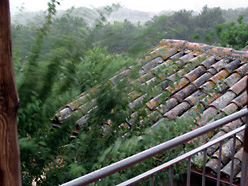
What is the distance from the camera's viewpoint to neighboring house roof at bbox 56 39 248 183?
10.5 feet

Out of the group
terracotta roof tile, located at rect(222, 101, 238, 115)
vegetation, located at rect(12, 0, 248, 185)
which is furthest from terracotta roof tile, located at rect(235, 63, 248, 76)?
vegetation, located at rect(12, 0, 248, 185)

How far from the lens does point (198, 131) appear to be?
1590 mm

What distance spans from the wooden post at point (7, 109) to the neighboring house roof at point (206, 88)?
1.84 meters

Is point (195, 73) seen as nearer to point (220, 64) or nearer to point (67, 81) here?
point (220, 64)

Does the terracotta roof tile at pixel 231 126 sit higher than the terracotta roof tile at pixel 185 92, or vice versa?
the terracotta roof tile at pixel 185 92

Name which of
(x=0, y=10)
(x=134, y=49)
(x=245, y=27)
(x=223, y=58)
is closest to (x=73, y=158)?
(x=134, y=49)

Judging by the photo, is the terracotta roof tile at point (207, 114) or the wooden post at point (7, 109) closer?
the wooden post at point (7, 109)

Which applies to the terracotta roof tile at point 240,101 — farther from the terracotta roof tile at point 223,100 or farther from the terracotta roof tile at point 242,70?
the terracotta roof tile at point 242,70

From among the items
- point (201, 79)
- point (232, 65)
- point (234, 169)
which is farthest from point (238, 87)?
point (234, 169)

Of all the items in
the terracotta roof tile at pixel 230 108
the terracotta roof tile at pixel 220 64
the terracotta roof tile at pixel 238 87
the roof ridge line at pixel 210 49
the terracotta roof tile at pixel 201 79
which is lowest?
the terracotta roof tile at pixel 230 108

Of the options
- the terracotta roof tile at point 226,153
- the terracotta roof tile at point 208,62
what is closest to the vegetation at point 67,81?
the terracotta roof tile at point 226,153

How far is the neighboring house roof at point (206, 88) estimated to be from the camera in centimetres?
320

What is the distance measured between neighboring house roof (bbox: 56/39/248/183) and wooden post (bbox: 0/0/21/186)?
184 centimetres

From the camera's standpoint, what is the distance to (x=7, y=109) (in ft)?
2.96
